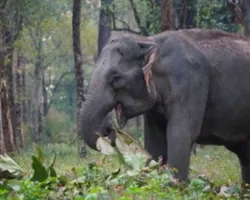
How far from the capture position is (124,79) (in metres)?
9.58

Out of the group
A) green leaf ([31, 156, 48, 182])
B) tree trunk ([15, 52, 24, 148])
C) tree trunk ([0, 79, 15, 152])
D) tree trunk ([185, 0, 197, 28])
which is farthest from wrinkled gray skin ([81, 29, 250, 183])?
tree trunk ([15, 52, 24, 148])

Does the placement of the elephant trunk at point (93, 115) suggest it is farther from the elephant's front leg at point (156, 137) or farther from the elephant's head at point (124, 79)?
the elephant's front leg at point (156, 137)

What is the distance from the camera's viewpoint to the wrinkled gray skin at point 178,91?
9.38m

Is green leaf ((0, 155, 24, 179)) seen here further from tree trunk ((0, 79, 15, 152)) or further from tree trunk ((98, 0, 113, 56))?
tree trunk ((98, 0, 113, 56))

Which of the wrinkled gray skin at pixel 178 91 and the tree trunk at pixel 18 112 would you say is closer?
the wrinkled gray skin at pixel 178 91

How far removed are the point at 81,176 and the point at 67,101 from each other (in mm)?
58817

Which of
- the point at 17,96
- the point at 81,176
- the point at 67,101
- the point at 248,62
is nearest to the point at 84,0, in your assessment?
the point at 17,96

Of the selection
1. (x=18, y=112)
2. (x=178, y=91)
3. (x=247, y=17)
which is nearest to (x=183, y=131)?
(x=178, y=91)

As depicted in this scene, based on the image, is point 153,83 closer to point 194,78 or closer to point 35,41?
point 194,78

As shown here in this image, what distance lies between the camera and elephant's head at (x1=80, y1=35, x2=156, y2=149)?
9.39 meters

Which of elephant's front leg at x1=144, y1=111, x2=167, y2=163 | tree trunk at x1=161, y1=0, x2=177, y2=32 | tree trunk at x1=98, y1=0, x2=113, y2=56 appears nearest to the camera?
elephant's front leg at x1=144, y1=111, x2=167, y2=163

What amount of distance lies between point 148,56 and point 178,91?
1.84 feet

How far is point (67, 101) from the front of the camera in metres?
65.6

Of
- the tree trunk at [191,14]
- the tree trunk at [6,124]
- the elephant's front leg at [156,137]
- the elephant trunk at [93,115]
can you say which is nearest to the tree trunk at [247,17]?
the elephant's front leg at [156,137]
